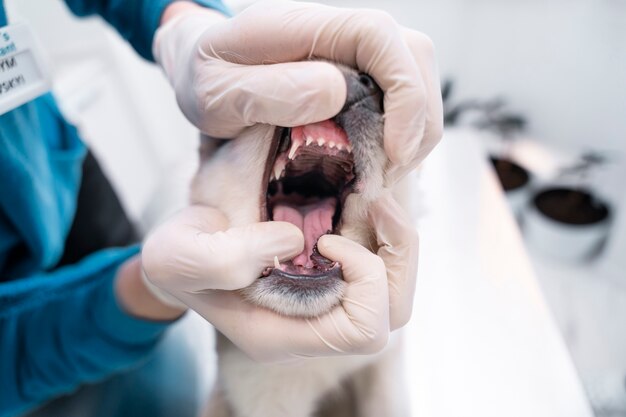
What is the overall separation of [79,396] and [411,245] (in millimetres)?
846

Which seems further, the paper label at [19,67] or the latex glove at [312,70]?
the paper label at [19,67]

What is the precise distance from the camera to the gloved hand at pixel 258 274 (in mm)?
478

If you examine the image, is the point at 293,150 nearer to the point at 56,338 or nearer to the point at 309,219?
the point at 309,219

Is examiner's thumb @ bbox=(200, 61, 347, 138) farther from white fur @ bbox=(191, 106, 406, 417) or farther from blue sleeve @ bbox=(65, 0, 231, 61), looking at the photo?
blue sleeve @ bbox=(65, 0, 231, 61)

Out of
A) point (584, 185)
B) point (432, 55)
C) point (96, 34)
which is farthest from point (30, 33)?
point (584, 185)

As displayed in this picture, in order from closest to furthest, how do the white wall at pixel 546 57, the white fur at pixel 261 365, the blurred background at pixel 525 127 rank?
1. the white fur at pixel 261 365
2. the white wall at pixel 546 57
3. the blurred background at pixel 525 127

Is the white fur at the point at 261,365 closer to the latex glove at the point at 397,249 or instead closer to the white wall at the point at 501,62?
the latex glove at the point at 397,249

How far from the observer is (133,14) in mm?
856

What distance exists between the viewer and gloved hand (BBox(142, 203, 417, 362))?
1.57ft

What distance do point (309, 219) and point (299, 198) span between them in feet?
0.14

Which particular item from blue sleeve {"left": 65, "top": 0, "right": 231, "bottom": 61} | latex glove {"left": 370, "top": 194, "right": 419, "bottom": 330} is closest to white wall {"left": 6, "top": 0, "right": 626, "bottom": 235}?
blue sleeve {"left": 65, "top": 0, "right": 231, "bottom": 61}

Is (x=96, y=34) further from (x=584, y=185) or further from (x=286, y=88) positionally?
(x=584, y=185)

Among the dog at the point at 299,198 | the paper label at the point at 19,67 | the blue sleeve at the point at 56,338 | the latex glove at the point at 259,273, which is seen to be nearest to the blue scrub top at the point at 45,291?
A: the blue sleeve at the point at 56,338

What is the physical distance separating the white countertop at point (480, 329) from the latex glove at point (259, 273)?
205 millimetres
